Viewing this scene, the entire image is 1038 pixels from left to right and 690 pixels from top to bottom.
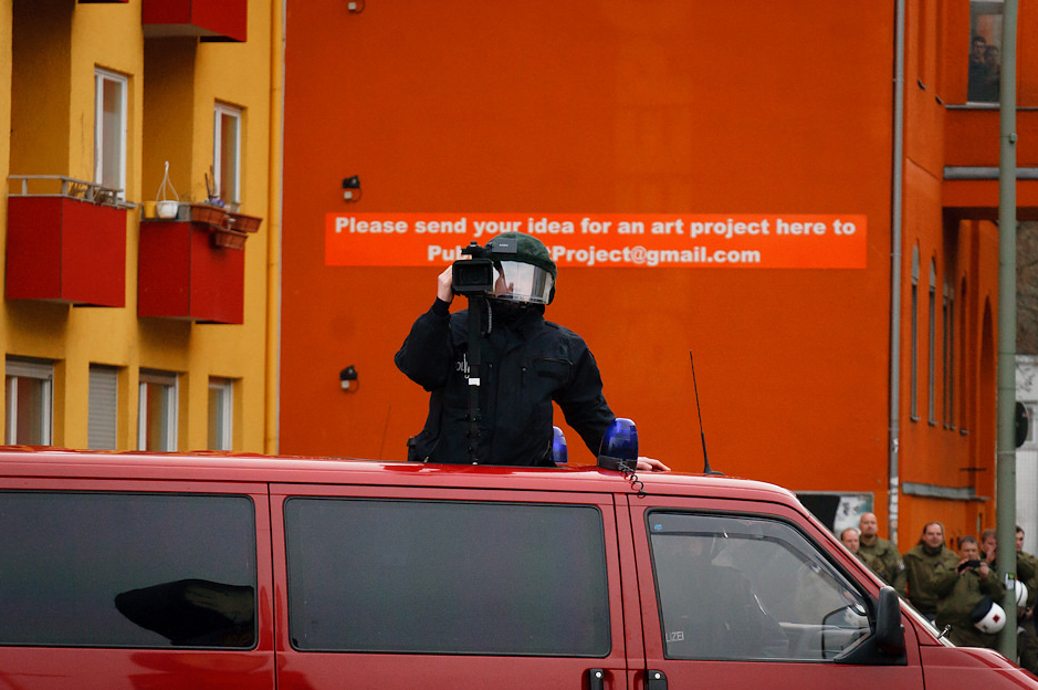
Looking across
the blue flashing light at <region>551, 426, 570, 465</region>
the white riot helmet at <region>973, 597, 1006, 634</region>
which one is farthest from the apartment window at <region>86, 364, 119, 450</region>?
the blue flashing light at <region>551, 426, 570, 465</region>

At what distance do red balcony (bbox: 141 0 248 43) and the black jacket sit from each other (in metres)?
12.5

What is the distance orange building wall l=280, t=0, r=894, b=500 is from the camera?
21.8 meters

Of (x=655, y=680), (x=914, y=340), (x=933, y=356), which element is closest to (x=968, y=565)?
(x=914, y=340)

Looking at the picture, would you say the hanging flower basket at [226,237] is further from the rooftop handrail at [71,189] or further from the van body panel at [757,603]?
the van body panel at [757,603]

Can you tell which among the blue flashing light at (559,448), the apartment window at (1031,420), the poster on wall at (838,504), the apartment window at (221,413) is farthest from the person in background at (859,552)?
the apartment window at (1031,420)

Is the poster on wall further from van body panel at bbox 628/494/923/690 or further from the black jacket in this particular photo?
van body panel at bbox 628/494/923/690

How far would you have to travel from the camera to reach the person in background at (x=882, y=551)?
16.6m

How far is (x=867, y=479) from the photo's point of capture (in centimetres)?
2167

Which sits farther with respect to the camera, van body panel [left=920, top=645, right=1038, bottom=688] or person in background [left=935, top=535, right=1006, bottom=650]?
person in background [left=935, top=535, right=1006, bottom=650]

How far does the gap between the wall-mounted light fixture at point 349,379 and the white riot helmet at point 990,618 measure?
943 cm

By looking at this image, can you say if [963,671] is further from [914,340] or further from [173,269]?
[914,340]

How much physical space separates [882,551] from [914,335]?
665 cm

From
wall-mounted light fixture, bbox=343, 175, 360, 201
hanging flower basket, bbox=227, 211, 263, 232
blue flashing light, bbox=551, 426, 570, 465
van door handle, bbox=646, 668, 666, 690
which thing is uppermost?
wall-mounted light fixture, bbox=343, 175, 360, 201

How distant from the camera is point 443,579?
18.9 feet
